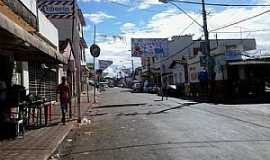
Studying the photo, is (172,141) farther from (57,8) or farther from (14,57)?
(57,8)

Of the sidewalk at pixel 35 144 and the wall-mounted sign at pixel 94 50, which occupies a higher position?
the wall-mounted sign at pixel 94 50

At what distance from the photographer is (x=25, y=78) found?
942 inches

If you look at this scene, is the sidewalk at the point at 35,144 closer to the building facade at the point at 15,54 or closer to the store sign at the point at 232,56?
the building facade at the point at 15,54

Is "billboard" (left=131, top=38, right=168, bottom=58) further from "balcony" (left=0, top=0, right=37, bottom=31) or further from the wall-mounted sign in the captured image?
"balcony" (left=0, top=0, right=37, bottom=31)

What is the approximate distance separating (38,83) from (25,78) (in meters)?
5.40

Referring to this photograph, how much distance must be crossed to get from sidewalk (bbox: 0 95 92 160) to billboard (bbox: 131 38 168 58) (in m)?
40.3

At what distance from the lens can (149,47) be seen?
6212 cm

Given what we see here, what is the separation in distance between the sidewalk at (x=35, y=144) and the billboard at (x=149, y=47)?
40252mm

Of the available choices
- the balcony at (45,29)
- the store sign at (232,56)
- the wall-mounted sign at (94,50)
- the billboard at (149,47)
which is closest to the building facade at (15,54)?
the balcony at (45,29)

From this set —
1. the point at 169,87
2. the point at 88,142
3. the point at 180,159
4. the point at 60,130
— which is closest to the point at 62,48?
the point at 169,87

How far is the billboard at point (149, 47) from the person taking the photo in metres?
57.4

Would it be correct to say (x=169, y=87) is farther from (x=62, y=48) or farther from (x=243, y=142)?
(x=243, y=142)

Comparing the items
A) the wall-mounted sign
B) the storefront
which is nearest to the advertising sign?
the wall-mounted sign

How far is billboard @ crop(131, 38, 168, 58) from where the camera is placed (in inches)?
2259
